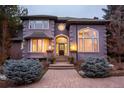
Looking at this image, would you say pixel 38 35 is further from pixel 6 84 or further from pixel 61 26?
pixel 6 84

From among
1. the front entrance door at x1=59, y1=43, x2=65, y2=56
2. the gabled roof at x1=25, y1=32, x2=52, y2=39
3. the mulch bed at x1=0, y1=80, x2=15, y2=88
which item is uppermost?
the gabled roof at x1=25, y1=32, x2=52, y2=39

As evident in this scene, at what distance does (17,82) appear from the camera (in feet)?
30.2

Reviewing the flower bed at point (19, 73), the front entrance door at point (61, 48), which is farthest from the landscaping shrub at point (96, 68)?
the front entrance door at point (61, 48)

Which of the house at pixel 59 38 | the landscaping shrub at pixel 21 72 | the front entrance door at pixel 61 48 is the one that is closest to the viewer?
the landscaping shrub at pixel 21 72

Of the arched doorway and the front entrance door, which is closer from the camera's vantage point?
the arched doorway

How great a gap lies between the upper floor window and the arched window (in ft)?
11.2

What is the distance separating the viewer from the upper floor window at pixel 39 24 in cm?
1919

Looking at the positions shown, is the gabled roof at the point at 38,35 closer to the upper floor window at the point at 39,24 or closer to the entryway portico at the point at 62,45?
the upper floor window at the point at 39,24

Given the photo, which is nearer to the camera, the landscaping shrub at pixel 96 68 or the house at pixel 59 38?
the landscaping shrub at pixel 96 68

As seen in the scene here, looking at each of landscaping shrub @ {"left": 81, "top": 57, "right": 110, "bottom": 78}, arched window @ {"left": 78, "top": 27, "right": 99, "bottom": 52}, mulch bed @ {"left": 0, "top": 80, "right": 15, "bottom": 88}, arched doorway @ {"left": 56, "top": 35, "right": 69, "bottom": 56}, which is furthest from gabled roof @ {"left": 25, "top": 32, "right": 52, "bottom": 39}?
mulch bed @ {"left": 0, "top": 80, "right": 15, "bottom": 88}

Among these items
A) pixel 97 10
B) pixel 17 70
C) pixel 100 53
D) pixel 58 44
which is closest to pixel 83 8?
pixel 97 10

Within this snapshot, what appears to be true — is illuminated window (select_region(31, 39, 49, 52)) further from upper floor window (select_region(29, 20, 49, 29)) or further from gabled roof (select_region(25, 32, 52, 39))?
upper floor window (select_region(29, 20, 49, 29))

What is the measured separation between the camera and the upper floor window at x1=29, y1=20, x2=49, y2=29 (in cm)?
1919

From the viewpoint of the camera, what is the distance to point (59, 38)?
2062 centimetres
